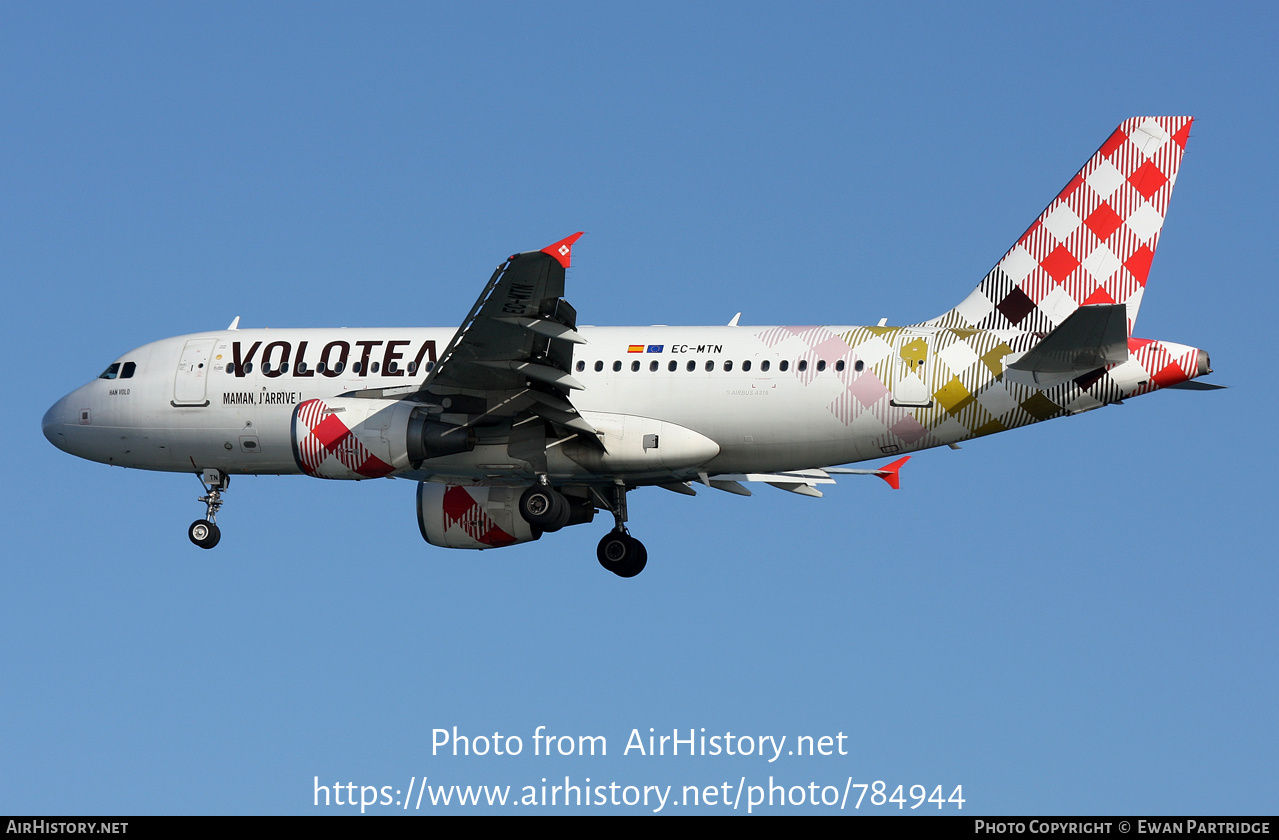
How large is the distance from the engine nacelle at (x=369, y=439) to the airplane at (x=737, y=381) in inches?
1.2

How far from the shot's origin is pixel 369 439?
3027 centimetres

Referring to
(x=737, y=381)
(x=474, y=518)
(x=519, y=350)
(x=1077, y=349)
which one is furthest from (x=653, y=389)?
(x=1077, y=349)

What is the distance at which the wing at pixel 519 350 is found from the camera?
27.1 meters

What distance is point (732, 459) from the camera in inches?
1220

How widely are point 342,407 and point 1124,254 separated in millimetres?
15228

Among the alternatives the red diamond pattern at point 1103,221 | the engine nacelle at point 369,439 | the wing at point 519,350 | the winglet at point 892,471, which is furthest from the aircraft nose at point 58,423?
the red diamond pattern at point 1103,221

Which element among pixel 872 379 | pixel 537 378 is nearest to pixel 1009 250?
pixel 872 379

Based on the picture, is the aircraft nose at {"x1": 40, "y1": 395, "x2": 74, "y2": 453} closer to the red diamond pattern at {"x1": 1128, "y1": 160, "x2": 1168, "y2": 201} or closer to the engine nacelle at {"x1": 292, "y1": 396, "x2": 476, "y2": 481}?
the engine nacelle at {"x1": 292, "y1": 396, "x2": 476, "y2": 481}

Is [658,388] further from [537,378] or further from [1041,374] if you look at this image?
[1041,374]

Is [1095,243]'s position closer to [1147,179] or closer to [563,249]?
[1147,179]

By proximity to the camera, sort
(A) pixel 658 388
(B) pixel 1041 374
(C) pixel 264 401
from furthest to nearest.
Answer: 1. (C) pixel 264 401
2. (A) pixel 658 388
3. (B) pixel 1041 374

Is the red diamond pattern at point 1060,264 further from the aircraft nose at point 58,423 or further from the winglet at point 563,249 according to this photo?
the aircraft nose at point 58,423

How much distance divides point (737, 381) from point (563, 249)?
529cm

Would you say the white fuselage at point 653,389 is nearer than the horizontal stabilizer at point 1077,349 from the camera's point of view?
No
